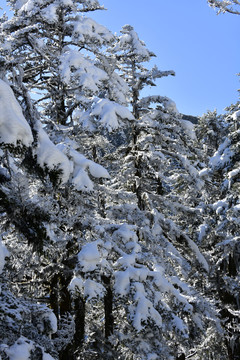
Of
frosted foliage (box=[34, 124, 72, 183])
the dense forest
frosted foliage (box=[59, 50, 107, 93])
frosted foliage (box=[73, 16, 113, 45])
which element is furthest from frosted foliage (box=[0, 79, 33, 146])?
frosted foliage (box=[73, 16, 113, 45])

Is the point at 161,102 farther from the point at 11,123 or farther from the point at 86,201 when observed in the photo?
the point at 11,123

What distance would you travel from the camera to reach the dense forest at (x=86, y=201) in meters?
3.87

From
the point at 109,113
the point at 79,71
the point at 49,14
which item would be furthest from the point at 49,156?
the point at 49,14

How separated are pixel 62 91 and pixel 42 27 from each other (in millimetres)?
1830

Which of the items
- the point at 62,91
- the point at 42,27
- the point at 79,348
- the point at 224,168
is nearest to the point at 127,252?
the point at 79,348

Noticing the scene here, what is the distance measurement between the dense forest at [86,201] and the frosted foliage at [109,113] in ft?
0.08

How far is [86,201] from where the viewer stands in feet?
25.8

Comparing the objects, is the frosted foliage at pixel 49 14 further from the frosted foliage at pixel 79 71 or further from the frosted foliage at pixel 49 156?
the frosted foliage at pixel 49 156

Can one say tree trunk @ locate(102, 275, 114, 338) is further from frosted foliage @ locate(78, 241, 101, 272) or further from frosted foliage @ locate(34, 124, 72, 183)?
frosted foliage @ locate(34, 124, 72, 183)

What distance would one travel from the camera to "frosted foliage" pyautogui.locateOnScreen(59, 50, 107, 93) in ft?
22.8

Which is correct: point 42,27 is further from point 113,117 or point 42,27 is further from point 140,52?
point 140,52

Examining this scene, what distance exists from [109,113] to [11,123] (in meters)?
4.45

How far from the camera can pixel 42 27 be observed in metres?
8.26

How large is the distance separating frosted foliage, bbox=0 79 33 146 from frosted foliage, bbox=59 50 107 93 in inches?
171
